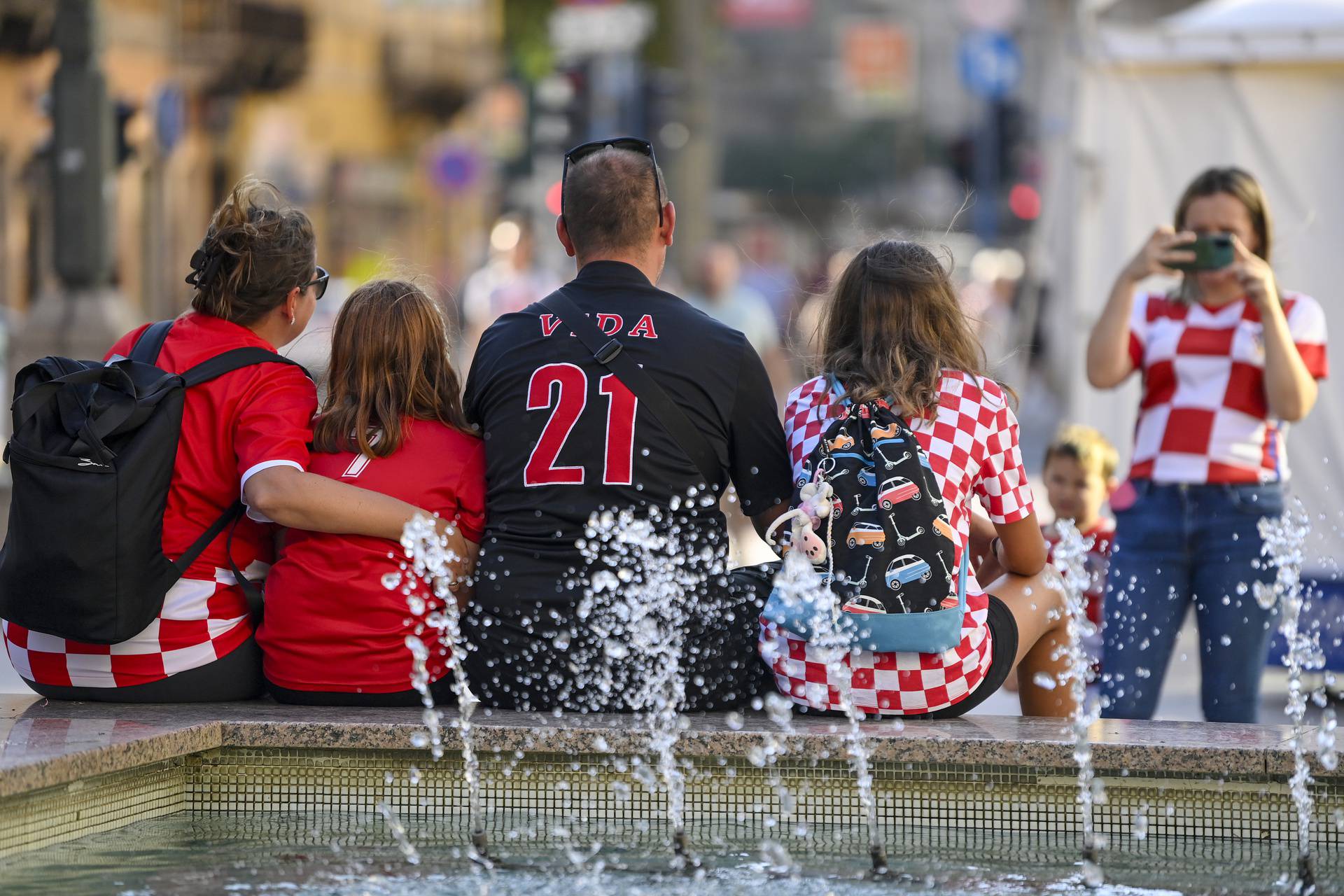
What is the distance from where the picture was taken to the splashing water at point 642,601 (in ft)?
13.9

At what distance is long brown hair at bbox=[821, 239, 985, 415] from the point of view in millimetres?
4223

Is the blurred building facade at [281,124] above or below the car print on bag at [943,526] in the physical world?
above

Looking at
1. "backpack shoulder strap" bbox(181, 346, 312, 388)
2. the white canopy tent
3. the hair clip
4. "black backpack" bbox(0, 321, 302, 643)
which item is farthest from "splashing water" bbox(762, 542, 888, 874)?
the white canopy tent

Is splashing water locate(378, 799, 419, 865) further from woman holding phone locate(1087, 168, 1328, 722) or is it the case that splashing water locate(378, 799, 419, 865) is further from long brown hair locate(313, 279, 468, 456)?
woman holding phone locate(1087, 168, 1328, 722)

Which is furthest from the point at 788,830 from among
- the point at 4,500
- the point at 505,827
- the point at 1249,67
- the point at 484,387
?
the point at 4,500

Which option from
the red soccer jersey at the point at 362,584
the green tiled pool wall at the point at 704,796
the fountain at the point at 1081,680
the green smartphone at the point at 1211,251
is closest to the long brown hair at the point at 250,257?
the red soccer jersey at the point at 362,584

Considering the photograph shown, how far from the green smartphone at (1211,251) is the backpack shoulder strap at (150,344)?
291 centimetres

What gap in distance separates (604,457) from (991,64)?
86.6 ft

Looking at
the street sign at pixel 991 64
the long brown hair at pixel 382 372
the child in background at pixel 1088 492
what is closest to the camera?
the long brown hair at pixel 382 372

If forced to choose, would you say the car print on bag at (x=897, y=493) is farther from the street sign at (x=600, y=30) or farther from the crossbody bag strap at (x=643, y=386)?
the street sign at (x=600, y=30)

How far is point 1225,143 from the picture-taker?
812cm

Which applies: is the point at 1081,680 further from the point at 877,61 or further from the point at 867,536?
the point at 877,61

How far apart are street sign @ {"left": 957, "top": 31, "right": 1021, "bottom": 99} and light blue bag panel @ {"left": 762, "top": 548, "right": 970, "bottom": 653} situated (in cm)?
2636

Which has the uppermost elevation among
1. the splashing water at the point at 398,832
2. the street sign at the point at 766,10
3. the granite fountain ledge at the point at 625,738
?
the street sign at the point at 766,10
